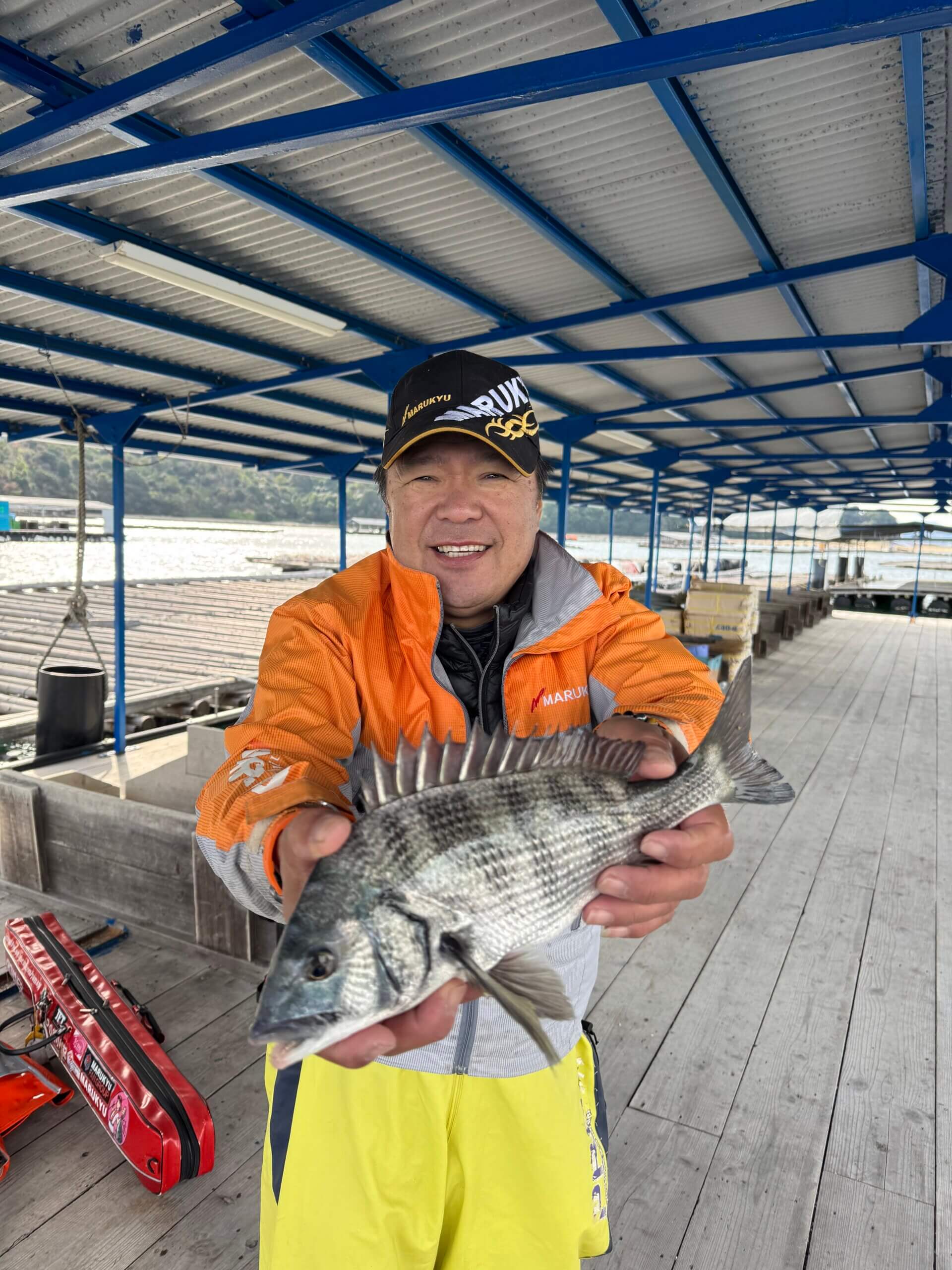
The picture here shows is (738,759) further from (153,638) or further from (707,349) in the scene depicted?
(153,638)

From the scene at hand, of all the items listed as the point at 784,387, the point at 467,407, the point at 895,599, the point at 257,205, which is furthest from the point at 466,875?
the point at 895,599

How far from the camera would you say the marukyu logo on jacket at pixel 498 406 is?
5.61 ft

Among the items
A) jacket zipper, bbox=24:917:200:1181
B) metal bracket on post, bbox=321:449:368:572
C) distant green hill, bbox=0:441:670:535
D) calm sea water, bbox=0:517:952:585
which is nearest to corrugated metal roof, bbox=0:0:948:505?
jacket zipper, bbox=24:917:200:1181

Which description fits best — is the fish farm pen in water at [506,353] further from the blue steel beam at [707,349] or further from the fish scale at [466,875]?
the fish scale at [466,875]

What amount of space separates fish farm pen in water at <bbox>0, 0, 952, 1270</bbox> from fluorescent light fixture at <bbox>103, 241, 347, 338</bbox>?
0.08ft

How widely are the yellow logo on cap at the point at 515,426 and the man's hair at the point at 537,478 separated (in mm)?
94

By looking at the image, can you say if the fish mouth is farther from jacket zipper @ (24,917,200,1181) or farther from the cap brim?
jacket zipper @ (24,917,200,1181)

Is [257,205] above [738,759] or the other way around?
above

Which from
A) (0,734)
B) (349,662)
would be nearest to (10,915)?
(349,662)

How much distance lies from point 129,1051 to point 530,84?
362 centimetres

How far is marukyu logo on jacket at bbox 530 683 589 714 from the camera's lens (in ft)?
5.63

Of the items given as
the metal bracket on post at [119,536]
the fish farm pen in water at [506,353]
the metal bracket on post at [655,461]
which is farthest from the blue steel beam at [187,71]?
the metal bracket on post at [655,461]

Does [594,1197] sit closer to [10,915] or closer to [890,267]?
[10,915]

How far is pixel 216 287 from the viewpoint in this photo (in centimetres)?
472
